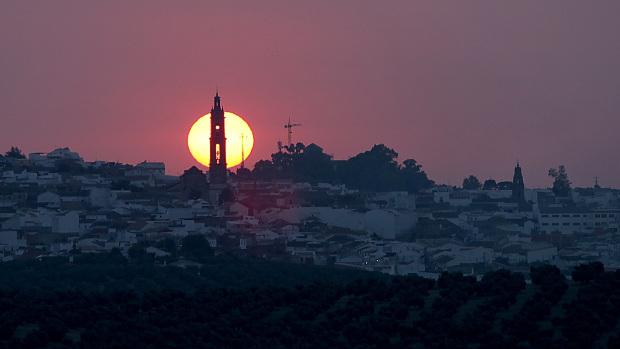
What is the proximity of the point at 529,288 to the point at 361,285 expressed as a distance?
3.72m

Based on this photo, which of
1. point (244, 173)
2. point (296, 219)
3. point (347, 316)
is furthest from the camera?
point (244, 173)

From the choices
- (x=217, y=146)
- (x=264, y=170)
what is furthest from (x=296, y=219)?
(x=264, y=170)

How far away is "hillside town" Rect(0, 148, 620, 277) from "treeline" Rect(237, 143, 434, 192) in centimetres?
298

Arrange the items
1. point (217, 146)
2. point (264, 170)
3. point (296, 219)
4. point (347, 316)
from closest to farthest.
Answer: point (347, 316) → point (296, 219) → point (217, 146) → point (264, 170)

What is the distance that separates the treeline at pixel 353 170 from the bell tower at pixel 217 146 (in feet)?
62.5

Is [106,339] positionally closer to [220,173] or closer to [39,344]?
[39,344]

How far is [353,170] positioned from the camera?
14900cm

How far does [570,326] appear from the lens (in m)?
38.8

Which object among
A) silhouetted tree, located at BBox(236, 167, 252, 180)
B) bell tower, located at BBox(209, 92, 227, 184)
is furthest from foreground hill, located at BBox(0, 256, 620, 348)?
silhouetted tree, located at BBox(236, 167, 252, 180)

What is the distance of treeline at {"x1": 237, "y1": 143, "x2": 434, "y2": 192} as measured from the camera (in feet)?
483

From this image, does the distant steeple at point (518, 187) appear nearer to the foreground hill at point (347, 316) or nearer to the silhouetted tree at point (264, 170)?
the silhouetted tree at point (264, 170)

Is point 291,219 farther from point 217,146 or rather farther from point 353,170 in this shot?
point 353,170

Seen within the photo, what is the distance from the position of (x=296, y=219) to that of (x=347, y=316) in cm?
7101

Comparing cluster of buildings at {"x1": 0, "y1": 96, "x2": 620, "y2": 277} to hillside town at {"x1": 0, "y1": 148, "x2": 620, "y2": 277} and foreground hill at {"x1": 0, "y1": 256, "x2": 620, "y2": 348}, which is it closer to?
hillside town at {"x1": 0, "y1": 148, "x2": 620, "y2": 277}
